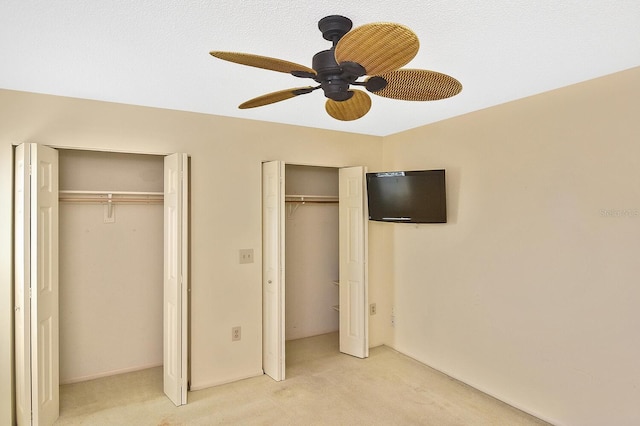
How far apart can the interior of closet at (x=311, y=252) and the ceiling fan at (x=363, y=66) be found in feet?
7.60

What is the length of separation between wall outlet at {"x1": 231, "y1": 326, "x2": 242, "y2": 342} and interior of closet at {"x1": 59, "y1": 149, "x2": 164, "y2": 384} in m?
0.77

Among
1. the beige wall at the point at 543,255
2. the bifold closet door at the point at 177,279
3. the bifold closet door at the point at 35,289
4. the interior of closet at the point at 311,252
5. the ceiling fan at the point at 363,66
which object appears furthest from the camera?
the interior of closet at the point at 311,252

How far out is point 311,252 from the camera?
4355mm

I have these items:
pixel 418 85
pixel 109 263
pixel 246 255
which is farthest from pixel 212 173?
pixel 418 85

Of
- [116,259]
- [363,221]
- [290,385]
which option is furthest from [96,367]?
[363,221]

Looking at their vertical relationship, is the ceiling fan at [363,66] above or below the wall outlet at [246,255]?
above

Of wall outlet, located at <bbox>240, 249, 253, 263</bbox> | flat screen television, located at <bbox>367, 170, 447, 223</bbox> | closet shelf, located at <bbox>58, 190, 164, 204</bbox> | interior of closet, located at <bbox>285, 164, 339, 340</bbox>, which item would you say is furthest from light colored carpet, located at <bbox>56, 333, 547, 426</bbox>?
closet shelf, located at <bbox>58, 190, 164, 204</bbox>

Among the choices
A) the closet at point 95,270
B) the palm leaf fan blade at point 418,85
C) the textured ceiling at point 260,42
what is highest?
the textured ceiling at point 260,42

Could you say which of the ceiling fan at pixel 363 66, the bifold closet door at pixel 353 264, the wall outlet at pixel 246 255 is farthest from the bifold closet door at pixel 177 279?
the bifold closet door at pixel 353 264

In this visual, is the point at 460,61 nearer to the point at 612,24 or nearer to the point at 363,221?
the point at 612,24

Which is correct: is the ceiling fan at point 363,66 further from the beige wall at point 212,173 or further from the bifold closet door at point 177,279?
the beige wall at point 212,173

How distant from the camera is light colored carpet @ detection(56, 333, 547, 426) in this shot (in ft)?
8.83

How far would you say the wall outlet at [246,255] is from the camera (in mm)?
3367

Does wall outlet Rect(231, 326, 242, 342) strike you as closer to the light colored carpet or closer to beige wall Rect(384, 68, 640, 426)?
the light colored carpet
